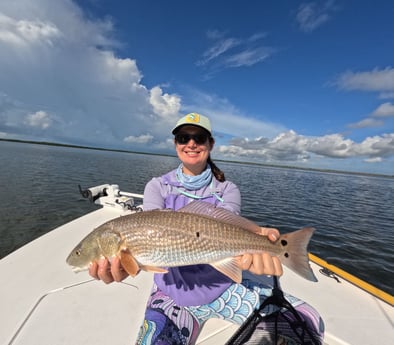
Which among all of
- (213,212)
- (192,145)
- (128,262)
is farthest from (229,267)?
(192,145)

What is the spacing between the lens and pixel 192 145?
11.4 ft

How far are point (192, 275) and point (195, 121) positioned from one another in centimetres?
219

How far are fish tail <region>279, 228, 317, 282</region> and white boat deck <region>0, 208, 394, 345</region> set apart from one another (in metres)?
1.55

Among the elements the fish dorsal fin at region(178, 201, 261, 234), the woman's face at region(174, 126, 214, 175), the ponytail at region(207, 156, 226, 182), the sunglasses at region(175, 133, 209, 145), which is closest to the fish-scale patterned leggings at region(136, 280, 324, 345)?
the fish dorsal fin at region(178, 201, 261, 234)

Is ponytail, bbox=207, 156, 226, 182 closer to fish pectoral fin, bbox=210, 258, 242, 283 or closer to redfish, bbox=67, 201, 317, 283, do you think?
redfish, bbox=67, 201, 317, 283

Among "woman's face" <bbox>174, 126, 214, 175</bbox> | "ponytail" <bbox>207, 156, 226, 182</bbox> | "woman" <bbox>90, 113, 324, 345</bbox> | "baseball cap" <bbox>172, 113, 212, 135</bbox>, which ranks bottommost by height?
"woman" <bbox>90, 113, 324, 345</bbox>

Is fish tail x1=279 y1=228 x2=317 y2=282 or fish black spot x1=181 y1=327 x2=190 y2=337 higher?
fish tail x1=279 y1=228 x2=317 y2=282

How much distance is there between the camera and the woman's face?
11.2 feet

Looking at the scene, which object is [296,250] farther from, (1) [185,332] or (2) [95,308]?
(2) [95,308]

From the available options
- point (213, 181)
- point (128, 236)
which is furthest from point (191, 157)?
point (128, 236)

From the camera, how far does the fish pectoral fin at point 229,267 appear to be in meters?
2.74

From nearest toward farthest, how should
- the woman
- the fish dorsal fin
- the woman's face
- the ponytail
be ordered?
the woman < the fish dorsal fin < the woman's face < the ponytail

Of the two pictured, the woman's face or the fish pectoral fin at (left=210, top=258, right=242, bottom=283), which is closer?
the fish pectoral fin at (left=210, top=258, right=242, bottom=283)

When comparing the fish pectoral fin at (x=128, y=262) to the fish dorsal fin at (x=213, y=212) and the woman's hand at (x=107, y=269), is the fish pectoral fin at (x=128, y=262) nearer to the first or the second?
the woman's hand at (x=107, y=269)
